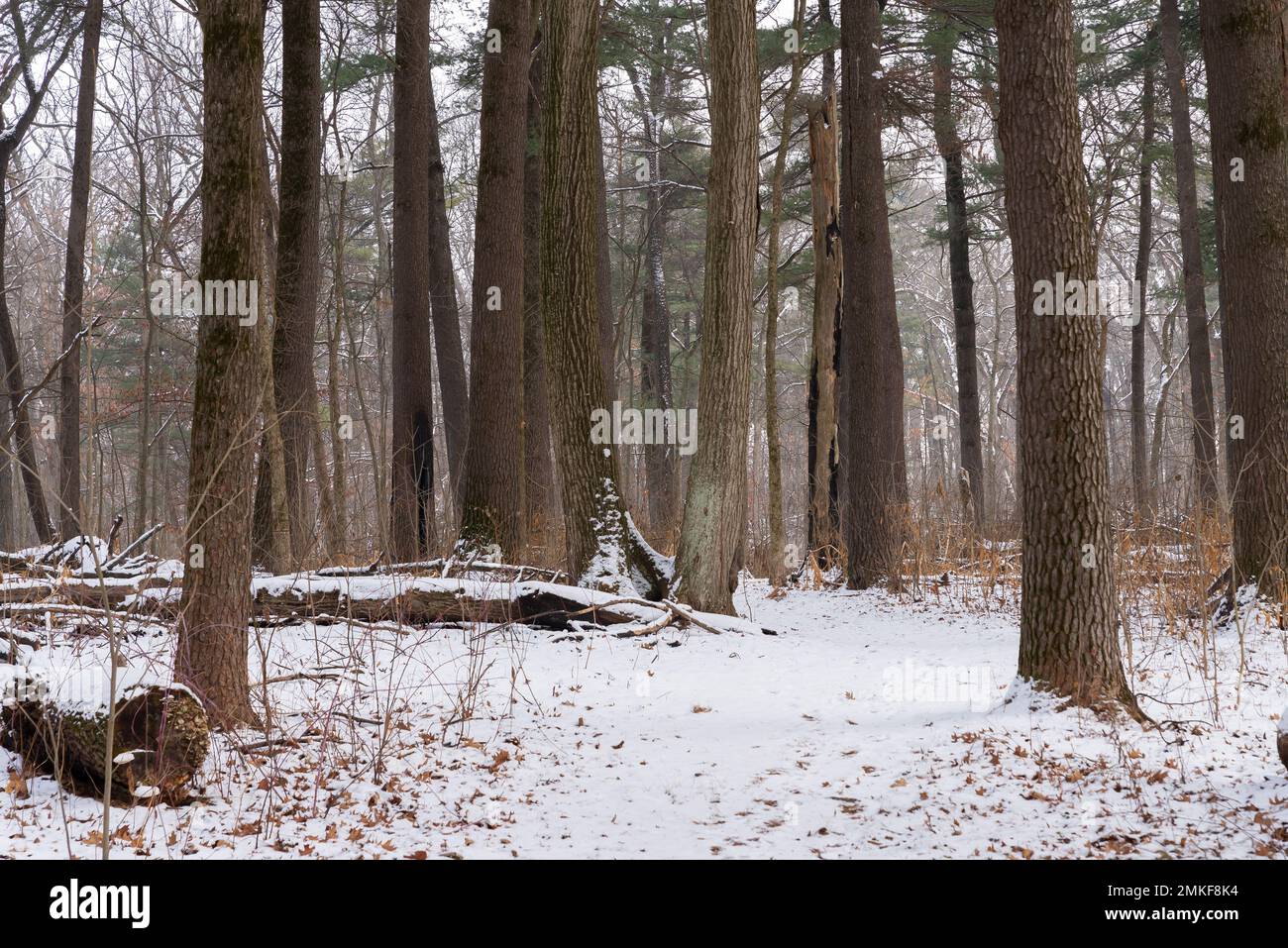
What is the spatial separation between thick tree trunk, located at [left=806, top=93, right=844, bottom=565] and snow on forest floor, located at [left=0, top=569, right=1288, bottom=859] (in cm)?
578

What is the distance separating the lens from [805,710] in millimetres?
5914

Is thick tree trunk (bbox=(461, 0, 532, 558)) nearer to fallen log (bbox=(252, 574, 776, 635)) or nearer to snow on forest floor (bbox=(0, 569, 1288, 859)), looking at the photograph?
fallen log (bbox=(252, 574, 776, 635))

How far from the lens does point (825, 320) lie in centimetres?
1259

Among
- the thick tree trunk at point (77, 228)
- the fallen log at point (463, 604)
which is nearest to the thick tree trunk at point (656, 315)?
the thick tree trunk at point (77, 228)

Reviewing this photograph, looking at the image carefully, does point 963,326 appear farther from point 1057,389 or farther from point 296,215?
point 1057,389

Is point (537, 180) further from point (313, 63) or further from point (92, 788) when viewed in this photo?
point (92, 788)

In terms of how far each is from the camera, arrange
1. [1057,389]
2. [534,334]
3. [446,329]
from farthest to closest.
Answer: [446,329]
[534,334]
[1057,389]

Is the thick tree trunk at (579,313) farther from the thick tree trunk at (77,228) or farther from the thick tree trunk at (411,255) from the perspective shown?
the thick tree trunk at (77,228)

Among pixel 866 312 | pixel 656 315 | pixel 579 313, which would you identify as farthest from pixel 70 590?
pixel 656 315

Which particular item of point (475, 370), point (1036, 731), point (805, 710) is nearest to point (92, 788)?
point (805, 710)

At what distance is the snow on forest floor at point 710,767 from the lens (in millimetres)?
3766

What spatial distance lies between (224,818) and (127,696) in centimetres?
64

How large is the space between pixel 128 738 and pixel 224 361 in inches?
68.2

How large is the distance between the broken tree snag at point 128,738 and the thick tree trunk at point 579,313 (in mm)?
4529
